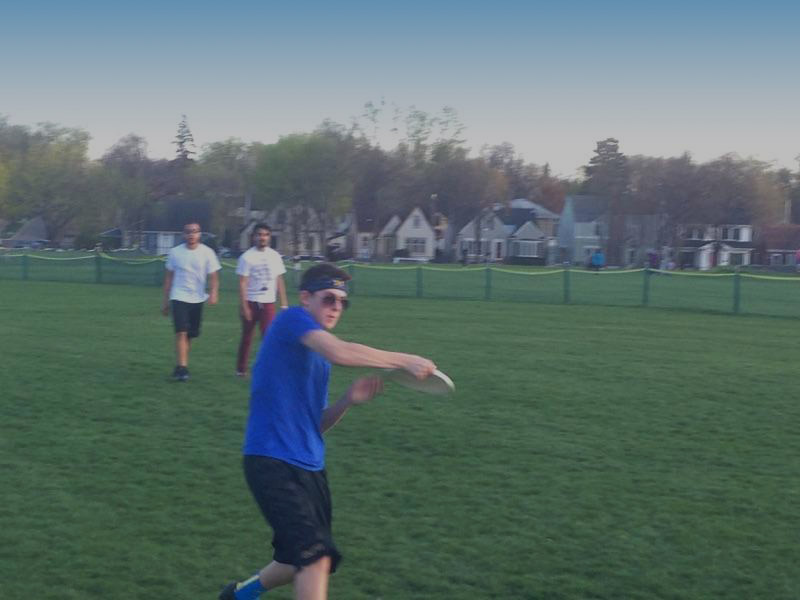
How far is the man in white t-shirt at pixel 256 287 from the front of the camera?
1135 cm

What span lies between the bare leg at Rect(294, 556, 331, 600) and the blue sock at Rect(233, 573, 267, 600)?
50 centimetres

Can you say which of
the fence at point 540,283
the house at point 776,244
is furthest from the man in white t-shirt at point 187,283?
the house at point 776,244

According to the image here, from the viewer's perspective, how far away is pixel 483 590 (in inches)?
195

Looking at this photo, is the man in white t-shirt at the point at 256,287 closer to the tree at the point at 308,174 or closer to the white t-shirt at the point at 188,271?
the white t-shirt at the point at 188,271

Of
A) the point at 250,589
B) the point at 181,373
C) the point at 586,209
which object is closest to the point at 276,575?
the point at 250,589

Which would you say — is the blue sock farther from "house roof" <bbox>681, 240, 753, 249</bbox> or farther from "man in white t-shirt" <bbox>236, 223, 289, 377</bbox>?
"house roof" <bbox>681, 240, 753, 249</bbox>

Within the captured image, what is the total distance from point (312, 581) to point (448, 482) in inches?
124

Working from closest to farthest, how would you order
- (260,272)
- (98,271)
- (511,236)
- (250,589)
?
1. (250,589)
2. (260,272)
3. (98,271)
4. (511,236)

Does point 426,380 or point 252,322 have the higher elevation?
point 426,380

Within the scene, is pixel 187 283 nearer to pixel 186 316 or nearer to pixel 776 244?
pixel 186 316

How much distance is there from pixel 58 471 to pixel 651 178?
239ft

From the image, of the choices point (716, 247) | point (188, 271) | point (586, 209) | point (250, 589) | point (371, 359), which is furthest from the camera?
point (586, 209)

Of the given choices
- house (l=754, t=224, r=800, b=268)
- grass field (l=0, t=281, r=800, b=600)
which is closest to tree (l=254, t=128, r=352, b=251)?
house (l=754, t=224, r=800, b=268)

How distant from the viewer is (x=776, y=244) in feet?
302
